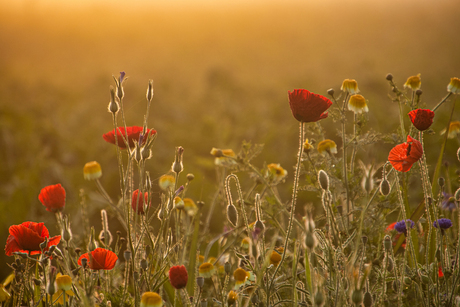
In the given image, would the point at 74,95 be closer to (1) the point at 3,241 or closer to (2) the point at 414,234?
(1) the point at 3,241

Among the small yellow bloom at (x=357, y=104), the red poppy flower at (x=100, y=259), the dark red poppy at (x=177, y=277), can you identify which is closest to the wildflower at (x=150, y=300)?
the dark red poppy at (x=177, y=277)

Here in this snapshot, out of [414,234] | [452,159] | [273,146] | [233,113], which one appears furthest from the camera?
[233,113]

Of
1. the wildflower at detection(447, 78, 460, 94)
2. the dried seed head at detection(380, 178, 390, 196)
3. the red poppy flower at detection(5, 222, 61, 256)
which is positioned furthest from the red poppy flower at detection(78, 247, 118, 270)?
the wildflower at detection(447, 78, 460, 94)

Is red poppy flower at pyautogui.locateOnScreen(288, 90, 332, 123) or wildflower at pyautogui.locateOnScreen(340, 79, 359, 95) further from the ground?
wildflower at pyautogui.locateOnScreen(340, 79, 359, 95)

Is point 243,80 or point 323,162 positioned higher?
point 243,80

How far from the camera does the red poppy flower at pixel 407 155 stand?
0.97m

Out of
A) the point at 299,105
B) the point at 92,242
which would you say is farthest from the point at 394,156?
the point at 92,242

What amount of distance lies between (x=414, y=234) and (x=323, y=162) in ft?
1.20

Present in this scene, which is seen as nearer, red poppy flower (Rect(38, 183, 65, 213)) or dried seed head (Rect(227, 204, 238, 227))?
dried seed head (Rect(227, 204, 238, 227))

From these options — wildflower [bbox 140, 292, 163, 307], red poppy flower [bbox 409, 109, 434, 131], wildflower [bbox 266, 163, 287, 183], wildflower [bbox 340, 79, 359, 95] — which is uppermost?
wildflower [bbox 340, 79, 359, 95]

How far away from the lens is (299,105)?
101 cm

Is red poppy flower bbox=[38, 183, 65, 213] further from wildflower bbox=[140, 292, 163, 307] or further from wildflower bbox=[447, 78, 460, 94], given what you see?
wildflower bbox=[447, 78, 460, 94]

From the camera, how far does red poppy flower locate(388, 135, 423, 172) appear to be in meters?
0.97

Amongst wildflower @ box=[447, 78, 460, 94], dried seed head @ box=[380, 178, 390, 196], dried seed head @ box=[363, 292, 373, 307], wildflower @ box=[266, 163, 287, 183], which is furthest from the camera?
wildflower @ box=[266, 163, 287, 183]
